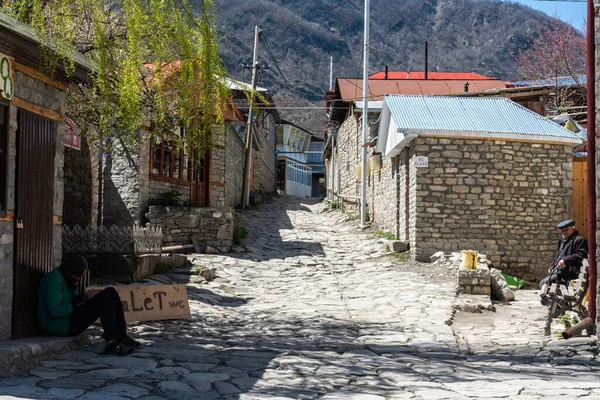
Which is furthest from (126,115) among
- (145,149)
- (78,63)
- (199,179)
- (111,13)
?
(199,179)

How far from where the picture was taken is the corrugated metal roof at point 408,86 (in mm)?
26047

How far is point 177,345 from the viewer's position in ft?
23.2

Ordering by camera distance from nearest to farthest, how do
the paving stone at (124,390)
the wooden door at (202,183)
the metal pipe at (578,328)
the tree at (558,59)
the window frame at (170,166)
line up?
the paving stone at (124,390) → the metal pipe at (578,328) → the window frame at (170,166) → the wooden door at (202,183) → the tree at (558,59)

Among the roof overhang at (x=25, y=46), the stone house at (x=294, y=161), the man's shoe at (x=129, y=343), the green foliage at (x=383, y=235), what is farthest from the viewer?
the stone house at (x=294, y=161)

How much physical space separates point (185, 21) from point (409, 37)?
82133 millimetres

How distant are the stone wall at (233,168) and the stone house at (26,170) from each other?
13134mm

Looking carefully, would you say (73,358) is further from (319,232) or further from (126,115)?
(319,232)

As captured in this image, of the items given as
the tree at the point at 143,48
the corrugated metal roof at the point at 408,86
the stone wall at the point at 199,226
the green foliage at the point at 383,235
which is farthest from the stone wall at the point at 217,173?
the tree at the point at 143,48

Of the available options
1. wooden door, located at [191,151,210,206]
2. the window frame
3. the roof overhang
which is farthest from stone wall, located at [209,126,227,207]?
the roof overhang

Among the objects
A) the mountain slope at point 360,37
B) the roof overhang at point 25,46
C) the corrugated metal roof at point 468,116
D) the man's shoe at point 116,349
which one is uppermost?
the mountain slope at point 360,37

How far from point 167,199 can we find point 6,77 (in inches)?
391

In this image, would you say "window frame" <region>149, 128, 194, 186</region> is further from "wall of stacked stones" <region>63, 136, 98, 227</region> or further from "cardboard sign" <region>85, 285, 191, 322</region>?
"cardboard sign" <region>85, 285, 191, 322</region>

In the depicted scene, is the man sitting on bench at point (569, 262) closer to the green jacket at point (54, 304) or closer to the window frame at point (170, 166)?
the green jacket at point (54, 304)

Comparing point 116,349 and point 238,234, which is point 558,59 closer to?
point 238,234
